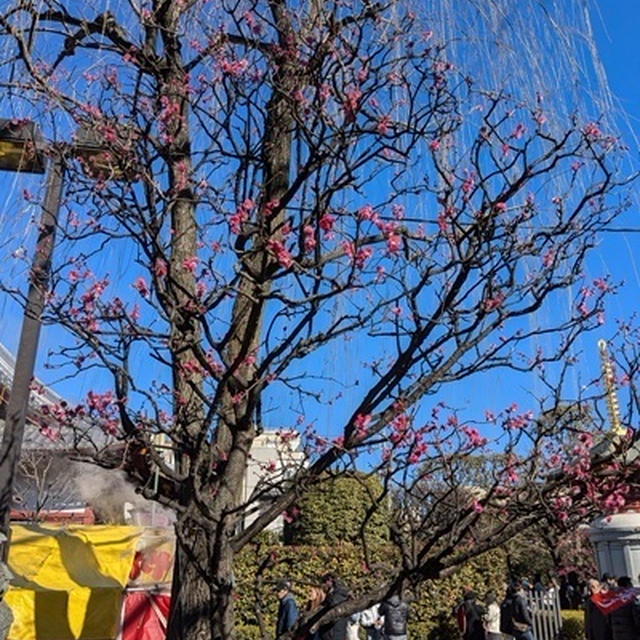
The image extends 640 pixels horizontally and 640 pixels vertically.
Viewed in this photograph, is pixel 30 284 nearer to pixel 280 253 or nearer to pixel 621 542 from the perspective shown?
pixel 280 253

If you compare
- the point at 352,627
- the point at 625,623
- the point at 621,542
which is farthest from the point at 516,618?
the point at 625,623

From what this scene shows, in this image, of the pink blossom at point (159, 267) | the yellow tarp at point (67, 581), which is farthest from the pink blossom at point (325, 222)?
the yellow tarp at point (67, 581)

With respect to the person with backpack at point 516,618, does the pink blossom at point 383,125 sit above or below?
above

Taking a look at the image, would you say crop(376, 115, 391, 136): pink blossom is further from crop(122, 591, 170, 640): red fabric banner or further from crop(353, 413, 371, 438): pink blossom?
crop(122, 591, 170, 640): red fabric banner

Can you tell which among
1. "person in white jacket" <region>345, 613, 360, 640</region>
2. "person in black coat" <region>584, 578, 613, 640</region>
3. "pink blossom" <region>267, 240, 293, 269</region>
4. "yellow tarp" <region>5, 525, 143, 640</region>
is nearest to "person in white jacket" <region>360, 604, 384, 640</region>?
"person in white jacket" <region>345, 613, 360, 640</region>

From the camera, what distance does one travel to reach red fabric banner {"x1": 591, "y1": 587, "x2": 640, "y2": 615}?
255 inches

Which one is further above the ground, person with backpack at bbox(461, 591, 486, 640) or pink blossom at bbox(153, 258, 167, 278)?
pink blossom at bbox(153, 258, 167, 278)

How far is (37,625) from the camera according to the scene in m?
5.46

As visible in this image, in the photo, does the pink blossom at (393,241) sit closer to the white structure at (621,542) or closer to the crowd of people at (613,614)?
the crowd of people at (613,614)

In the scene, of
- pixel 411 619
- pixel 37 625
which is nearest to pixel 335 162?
pixel 37 625

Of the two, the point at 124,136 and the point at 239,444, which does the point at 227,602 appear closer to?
the point at 239,444

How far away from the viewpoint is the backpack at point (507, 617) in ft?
29.0

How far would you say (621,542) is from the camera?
9234 millimetres

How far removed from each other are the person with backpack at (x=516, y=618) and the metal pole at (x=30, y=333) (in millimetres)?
7158
